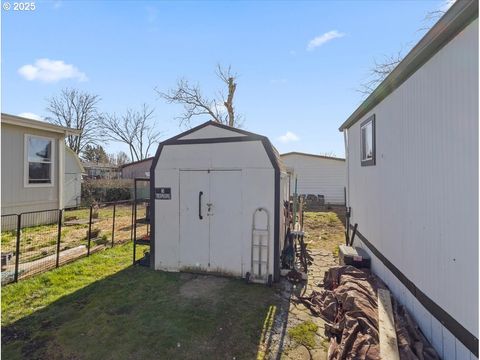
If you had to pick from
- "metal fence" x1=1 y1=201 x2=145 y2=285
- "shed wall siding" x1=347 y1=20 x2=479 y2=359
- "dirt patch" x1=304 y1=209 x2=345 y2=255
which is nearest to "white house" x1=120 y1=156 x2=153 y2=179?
"metal fence" x1=1 y1=201 x2=145 y2=285

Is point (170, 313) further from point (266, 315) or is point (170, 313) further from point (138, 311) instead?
point (266, 315)

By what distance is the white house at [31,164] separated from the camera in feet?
25.3

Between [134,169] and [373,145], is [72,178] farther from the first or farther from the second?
[373,145]

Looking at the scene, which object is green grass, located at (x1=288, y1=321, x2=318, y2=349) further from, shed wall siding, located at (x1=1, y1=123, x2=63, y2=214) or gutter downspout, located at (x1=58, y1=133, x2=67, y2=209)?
gutter downspout, located at (x1=58, y1=133, x2=67, y2=209)

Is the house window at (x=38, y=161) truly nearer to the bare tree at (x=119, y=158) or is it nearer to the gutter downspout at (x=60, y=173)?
the gutter downspout at (x=60, y=173)

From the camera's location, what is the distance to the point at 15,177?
312 inches

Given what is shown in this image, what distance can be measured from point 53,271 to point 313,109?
11.5m

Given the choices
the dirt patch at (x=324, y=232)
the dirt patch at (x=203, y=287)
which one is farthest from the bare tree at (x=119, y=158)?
the dirt patch at (x=203, y=287)

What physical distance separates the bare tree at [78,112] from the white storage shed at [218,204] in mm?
29398

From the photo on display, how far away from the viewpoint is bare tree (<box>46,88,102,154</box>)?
29562 mm

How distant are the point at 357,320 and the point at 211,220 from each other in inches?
113

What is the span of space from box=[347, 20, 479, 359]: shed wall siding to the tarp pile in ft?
A: 0.58

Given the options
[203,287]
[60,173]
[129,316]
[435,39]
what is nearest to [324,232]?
[203,287]

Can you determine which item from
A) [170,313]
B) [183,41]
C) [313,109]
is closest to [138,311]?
[170,313]
